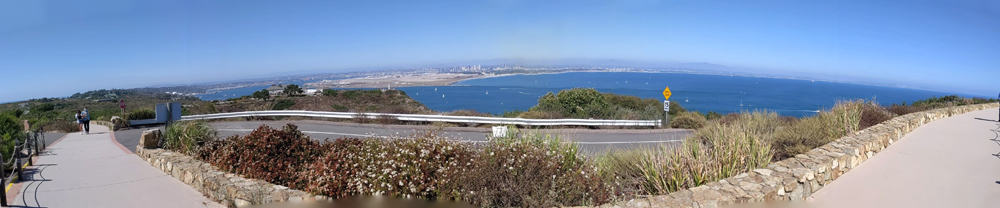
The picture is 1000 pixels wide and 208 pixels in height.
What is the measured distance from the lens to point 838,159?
6.97 metres

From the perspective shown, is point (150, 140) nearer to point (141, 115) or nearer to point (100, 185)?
point (100, 185)

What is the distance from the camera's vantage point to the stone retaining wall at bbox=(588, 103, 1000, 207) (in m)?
4.73

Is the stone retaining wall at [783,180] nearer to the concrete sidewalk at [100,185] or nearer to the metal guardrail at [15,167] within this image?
the concrete sidewalk at [100,185]

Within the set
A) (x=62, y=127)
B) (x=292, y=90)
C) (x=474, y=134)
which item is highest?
(x=292, y=90)

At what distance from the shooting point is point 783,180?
18.3ft

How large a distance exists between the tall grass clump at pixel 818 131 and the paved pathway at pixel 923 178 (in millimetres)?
906

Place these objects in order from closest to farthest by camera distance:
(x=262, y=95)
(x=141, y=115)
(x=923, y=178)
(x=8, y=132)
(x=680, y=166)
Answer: (x=680, y=166), (x=923, y=178), (x=8, y=132), (x=141, y=115), (x=262, y=95)

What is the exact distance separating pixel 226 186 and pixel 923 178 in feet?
33.9

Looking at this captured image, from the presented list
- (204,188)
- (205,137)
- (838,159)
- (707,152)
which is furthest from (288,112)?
(838,159)

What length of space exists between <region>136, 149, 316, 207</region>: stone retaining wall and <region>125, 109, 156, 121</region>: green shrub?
1633cm

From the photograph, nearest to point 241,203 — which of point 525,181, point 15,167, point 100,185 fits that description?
point 100,185

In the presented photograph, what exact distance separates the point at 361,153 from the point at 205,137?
539 cm

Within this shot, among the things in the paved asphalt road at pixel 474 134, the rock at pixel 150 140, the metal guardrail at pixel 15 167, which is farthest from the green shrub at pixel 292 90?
the rock at pixel 150 140

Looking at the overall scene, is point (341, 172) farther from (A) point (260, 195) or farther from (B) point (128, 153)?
(B) point (128, 153)
